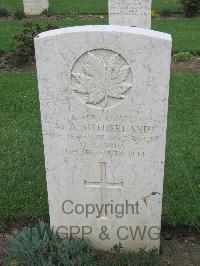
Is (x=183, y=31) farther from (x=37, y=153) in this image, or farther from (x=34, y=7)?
(x=37, y=153)

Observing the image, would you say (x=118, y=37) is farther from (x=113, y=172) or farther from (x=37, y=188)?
(x=37, y=188)

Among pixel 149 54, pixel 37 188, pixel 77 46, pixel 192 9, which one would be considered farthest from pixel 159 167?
pixel 192 9

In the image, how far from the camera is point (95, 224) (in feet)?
12.6

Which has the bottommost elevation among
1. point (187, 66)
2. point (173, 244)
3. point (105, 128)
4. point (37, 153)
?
point (173, 244)

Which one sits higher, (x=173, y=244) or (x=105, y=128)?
(x=105, y=128)

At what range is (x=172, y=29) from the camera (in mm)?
12727

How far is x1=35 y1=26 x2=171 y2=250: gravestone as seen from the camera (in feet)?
10.5

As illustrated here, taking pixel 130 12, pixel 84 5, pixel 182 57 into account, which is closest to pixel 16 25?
pixel 84 5

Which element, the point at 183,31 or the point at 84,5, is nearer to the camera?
the point at 183,31

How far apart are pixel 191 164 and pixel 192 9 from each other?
35.2 feet

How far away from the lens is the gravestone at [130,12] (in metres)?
9.84

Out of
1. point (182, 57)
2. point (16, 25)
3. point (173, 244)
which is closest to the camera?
point (173, 244)

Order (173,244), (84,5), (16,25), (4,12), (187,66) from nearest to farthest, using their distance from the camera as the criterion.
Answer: (173,244) < (187,66) < (16,25) < (4,12) < (84,5)

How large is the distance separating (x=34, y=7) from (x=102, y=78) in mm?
12948
